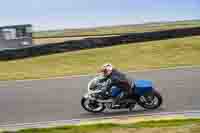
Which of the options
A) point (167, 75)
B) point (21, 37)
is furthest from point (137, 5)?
point (167, 75)

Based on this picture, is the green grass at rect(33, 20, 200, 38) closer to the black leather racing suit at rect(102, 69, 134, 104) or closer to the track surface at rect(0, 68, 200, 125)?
the track surface at rect(0, 68, 200, 125)

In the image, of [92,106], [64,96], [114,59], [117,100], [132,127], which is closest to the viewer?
[132,127]

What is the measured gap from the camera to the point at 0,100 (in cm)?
1521

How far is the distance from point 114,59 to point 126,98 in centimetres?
1030

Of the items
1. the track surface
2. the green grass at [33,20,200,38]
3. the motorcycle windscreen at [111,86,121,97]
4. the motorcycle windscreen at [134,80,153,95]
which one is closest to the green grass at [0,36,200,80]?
the track surface

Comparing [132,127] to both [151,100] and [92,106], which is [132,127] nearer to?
[151,100]

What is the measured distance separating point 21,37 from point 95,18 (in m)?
37.0

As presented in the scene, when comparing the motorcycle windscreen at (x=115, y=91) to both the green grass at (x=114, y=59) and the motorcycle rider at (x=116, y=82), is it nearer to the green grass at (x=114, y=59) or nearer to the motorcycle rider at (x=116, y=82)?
the motorcycle rider at (x=116, y=82)

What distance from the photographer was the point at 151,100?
A: 12672mm

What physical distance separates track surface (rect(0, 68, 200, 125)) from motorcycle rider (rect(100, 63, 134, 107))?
397 mm

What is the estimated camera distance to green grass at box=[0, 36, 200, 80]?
20500 mm

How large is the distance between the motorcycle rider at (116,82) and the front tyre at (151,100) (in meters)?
0.34

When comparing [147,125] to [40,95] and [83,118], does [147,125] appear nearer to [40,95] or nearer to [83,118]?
[83,118]

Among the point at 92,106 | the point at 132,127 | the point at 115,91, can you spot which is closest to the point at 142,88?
the point at 115,91
